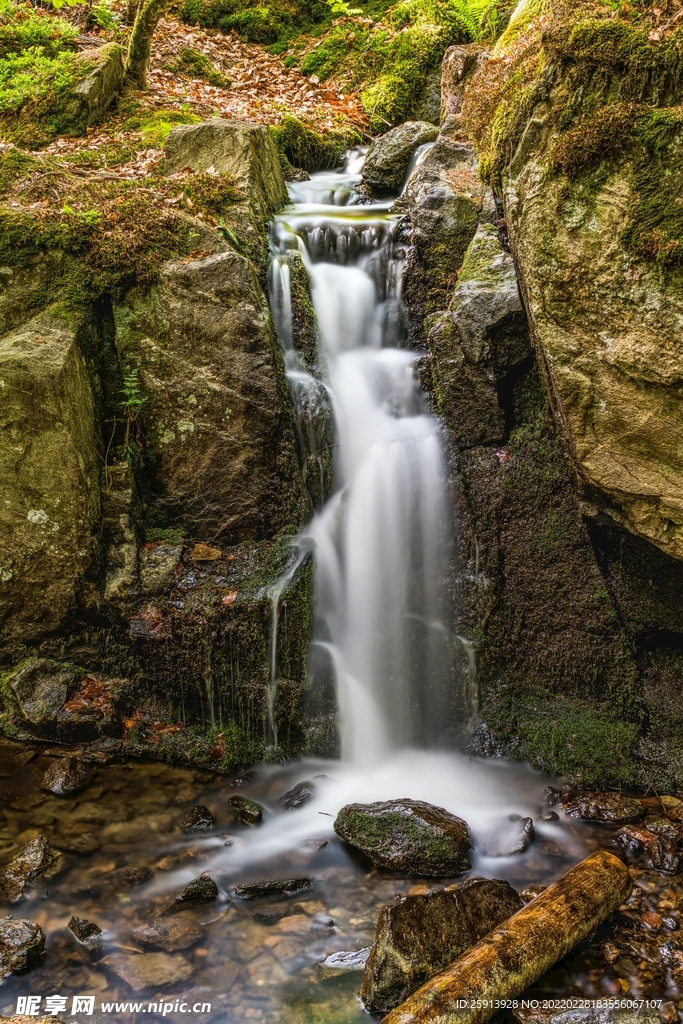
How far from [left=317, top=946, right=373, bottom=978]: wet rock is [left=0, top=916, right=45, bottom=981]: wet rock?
1369 millimetres

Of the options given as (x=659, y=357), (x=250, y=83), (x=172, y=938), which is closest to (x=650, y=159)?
(x=659, y=357)

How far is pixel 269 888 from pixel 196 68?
11.5 meters

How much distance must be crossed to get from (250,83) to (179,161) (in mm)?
5693

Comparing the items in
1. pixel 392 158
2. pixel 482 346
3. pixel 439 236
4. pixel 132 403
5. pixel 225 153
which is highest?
pixel 392 158

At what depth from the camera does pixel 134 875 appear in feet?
12.5

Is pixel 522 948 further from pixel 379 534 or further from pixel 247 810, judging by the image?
pixel 379 534

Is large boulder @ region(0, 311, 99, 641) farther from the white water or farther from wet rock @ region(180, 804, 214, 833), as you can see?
wet rock @ region(180, 804, 214, 833)

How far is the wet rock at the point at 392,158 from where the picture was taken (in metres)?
7.93

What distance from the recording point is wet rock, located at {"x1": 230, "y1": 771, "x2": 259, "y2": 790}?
15.4 ft

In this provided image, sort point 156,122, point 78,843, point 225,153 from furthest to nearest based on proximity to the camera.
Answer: point 156,122 → point 225,153 → point 78,843

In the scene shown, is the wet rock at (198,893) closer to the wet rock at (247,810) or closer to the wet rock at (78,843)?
the wet rock at (247,810)

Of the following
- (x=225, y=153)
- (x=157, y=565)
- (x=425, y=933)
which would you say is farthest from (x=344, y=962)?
(x=225, y=153)

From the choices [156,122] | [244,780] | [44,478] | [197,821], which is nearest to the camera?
[197,821]

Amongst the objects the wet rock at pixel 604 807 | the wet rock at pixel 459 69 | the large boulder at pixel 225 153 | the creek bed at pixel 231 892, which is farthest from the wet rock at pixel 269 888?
the wet rock at pixel 459 69
